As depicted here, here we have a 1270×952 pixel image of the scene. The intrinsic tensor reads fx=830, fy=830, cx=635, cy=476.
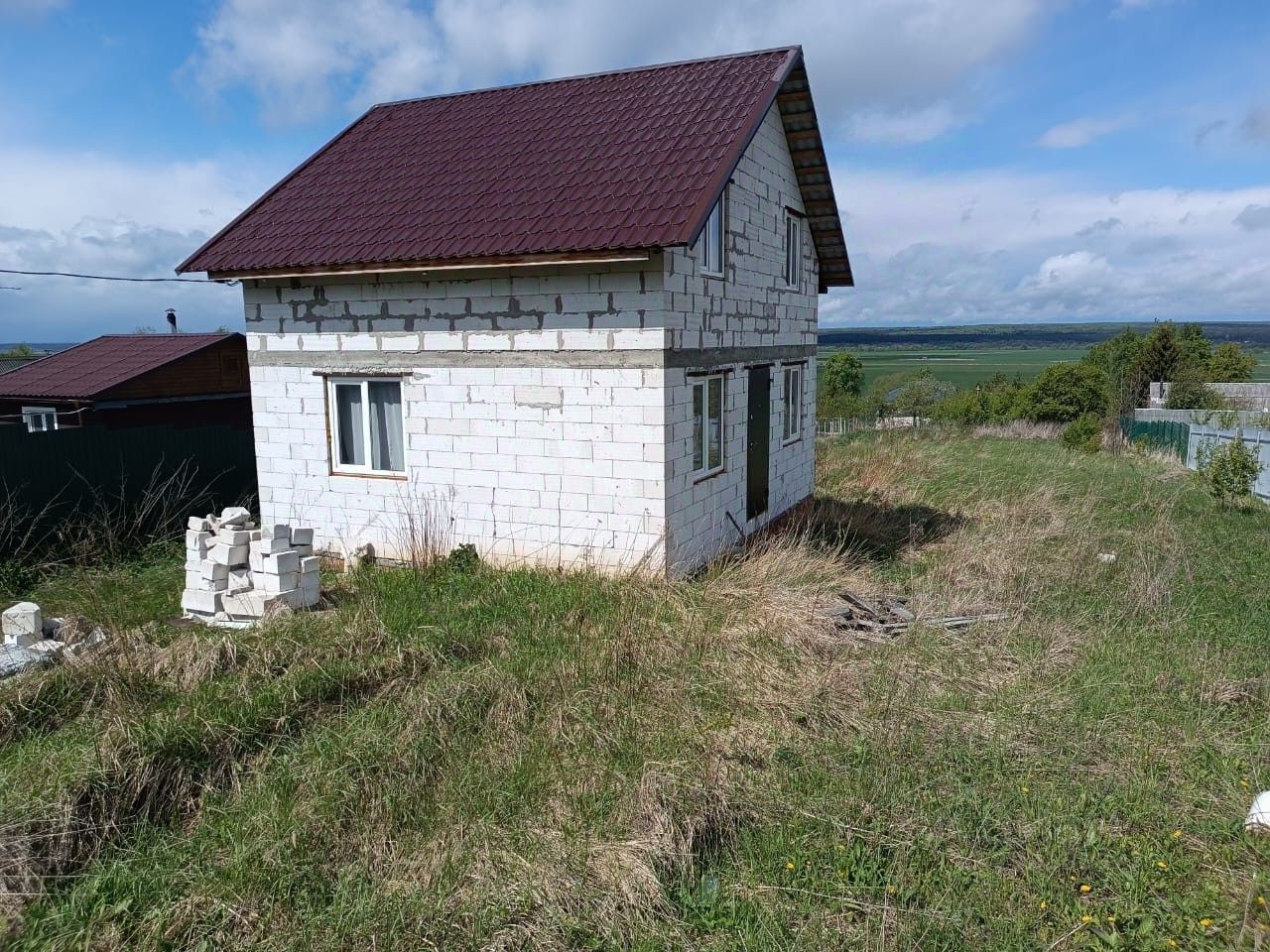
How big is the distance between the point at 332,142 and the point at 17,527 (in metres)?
6.64

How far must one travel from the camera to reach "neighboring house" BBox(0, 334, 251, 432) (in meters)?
15.3

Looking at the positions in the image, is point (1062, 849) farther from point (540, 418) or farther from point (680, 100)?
point (680, 100)

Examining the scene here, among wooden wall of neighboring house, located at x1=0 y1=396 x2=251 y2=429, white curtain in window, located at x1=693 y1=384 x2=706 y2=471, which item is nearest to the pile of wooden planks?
white curtain in window, located at x1=693 y1=384 x2=706 y2=471

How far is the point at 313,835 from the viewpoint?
14.5 feet

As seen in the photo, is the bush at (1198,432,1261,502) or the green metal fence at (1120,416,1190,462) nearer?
the bush at (1198,432,1261,502)

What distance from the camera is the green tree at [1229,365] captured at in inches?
1914

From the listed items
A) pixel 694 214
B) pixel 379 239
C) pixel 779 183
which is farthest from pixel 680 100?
pixel 379 239

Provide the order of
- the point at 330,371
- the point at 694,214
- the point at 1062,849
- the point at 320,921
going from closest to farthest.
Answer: the point at 320,921 → the point at 1062,849 → the point at 694,214 → the point at 330,371

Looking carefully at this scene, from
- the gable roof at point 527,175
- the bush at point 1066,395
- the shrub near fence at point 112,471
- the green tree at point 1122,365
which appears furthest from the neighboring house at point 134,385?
the green tree at point 1122,365

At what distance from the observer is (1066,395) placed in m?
37.8

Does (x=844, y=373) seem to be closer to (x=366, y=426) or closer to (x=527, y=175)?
(x=527, y=175)

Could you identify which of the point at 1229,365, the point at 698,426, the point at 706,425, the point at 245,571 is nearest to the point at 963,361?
the point at 1229,365

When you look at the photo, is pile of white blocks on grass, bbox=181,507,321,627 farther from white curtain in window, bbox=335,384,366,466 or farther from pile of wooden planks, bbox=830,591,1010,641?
pile of wooden planks, bbox=830,591,1010,641

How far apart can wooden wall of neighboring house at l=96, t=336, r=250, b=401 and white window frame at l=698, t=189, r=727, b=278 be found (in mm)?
11836
